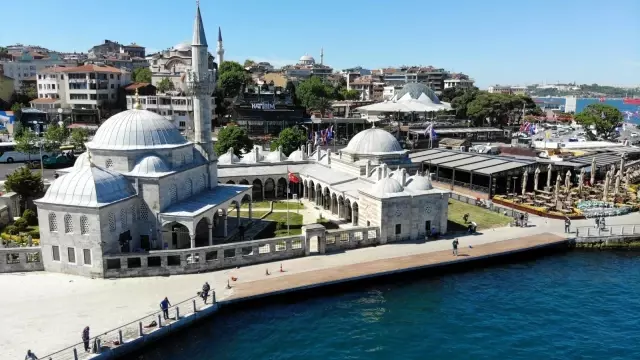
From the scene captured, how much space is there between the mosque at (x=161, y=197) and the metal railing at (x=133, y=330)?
6.60m

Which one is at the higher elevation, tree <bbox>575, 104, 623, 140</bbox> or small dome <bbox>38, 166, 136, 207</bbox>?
tree <bbox>575, 104, 623, 140</bbox>

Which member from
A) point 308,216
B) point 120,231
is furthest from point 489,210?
point 120,231

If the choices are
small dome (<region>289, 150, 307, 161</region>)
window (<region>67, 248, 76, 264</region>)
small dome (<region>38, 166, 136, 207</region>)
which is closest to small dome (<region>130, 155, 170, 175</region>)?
small dome (<region>38, 166, 136, 207</region>)

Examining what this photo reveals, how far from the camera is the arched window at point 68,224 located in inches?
1155

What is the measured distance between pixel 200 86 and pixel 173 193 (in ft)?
32.0

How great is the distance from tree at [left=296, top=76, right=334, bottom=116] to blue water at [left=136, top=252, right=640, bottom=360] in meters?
86.8

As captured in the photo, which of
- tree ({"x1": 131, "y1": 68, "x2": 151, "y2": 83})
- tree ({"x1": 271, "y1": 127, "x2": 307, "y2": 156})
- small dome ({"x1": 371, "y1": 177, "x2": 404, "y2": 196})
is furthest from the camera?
tree ({"x1": 131, "y1": 68, "x2": 151, "y2": 83})

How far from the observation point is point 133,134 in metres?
33.8

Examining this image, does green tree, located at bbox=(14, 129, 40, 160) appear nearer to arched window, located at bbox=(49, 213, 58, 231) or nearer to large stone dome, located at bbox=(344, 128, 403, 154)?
arched window, located at bbox=(49, 213, 58, 231)

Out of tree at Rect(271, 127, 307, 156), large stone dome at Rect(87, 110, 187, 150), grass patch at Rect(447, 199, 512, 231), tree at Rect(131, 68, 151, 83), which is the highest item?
tree at Rect(131, 68, 151, 83)

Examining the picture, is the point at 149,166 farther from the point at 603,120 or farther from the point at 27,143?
the point at 603,120

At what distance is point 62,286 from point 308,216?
71.7 ft

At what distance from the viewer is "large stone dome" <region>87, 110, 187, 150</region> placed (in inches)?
1323

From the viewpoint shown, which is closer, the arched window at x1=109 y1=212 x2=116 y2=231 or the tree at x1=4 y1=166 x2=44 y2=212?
the arched window at x1=109 y1=212 x2=116 y2=231
